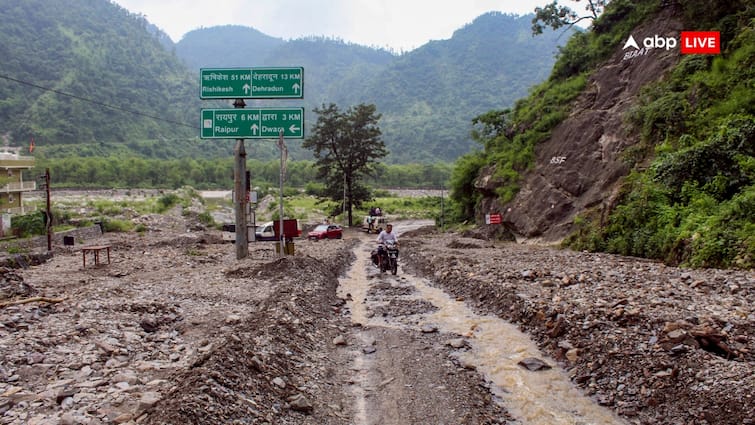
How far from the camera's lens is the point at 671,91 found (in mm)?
20312

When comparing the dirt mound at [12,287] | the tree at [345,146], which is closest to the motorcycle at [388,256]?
the dirt mound at [12,287]

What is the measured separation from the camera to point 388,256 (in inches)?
710

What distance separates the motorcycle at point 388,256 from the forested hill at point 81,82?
4260 inches

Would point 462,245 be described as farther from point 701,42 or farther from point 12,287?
point 12,287

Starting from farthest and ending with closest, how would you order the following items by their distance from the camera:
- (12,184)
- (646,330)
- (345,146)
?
1. (345,146)
2. (12,184)
3. (646,330)

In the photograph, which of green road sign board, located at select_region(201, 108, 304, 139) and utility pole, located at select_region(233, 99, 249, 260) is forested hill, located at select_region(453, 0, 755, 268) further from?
utility pole, located at select_region(233, 99, 249, 260)

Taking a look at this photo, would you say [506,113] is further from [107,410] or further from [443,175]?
[443,175]

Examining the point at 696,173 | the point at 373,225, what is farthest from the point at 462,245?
the point at 373,225

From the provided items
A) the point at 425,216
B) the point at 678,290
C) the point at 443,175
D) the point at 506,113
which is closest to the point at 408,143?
the point at 443,175

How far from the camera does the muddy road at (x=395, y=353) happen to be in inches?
227

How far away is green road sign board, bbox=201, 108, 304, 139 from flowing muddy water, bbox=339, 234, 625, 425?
7.79 metres

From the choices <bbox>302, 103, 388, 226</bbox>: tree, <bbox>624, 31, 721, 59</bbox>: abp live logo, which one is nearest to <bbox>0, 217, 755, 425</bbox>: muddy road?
<bbox>624, 31, 721, 59</bbox>: abp live logo

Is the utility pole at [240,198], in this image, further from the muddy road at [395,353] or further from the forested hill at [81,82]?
the forested hill at [81,82]

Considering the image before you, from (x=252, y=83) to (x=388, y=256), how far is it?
8.40 m
